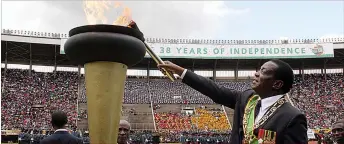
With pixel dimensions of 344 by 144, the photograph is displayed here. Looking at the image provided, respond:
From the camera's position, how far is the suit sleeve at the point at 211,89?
2.47 m

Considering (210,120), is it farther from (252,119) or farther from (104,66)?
(252,119)

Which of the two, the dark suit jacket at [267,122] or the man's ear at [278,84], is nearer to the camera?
the dark suit jacket at [267,122]

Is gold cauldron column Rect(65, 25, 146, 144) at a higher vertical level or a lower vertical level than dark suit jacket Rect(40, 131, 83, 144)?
higher

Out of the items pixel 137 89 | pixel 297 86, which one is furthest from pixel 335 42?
pixel 137 89

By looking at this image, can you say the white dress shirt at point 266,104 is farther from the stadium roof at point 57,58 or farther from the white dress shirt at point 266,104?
the stadium roof at point 57,58

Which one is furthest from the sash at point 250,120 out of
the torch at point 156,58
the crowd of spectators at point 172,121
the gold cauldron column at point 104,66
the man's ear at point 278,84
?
the crowd of spectators at point 172,121

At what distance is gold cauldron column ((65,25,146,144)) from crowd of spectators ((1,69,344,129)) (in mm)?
26759

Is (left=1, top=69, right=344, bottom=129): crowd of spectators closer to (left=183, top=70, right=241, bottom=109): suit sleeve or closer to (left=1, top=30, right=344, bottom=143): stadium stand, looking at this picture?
(left=1, top=30, right=344, bottom=143): stadium stand

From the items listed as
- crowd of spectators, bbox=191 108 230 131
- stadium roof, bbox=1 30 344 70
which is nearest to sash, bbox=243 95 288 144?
crowd of spectators, bbox=191 108 230 131

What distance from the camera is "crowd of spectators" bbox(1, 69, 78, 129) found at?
2883 centimetres

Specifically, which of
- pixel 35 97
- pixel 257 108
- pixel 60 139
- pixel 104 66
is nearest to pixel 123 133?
pixel 60 139

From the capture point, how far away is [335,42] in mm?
35188

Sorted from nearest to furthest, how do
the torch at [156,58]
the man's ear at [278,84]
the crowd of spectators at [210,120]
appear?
the man's ear at [278,84] < the torch at [156,58] < the crowd of spectators at [210,120]

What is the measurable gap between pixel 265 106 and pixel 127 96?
3301 centimetres
